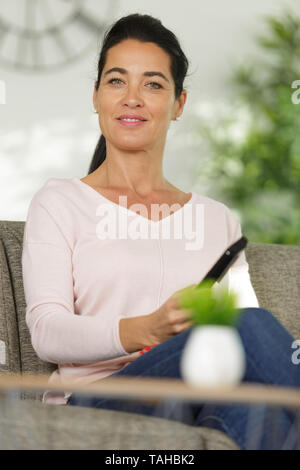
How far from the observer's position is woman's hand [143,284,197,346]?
1108 mm

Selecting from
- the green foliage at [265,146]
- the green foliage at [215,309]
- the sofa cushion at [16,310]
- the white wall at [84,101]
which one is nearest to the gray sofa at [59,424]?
the sofa cushion at [16,310]

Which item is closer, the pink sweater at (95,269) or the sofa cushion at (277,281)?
the pink sweater at (95,269)

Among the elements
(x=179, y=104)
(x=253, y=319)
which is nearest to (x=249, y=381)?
(x=253, y=319)

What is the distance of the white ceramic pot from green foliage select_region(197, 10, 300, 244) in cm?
303

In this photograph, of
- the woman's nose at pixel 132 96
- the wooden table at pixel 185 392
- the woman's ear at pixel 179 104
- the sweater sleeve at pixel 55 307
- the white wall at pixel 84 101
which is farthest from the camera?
the white wall at pixel 84 101

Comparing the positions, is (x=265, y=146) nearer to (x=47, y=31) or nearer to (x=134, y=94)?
(x=47, y=31)

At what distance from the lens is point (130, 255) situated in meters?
1.55

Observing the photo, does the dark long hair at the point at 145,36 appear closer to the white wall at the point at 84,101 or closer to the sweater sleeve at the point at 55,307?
the sweater sleeve at the point at 55,307

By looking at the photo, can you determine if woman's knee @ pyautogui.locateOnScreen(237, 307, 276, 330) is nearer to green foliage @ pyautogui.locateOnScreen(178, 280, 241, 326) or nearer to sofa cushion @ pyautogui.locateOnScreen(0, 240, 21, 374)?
green foliage @ pyautogui.locateOnScreen(178, 280, 241, 326)

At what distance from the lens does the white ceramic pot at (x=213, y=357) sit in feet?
2.95

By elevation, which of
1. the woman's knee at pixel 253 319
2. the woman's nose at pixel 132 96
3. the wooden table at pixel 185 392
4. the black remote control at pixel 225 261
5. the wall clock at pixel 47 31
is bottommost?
the wooden table at pixel 185 392

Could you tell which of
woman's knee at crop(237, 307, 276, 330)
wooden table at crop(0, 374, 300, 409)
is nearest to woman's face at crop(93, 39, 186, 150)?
woman's knee at crop(237, 307, 276, 330)

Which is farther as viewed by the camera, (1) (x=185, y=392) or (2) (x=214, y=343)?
(2) (x=214, y=343)

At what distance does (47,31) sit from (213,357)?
11.0ft
